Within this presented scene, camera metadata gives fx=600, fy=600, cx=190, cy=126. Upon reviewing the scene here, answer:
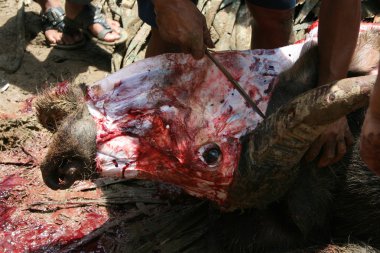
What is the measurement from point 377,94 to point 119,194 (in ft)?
8.11

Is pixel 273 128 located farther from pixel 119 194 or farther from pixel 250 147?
pixel 119 194

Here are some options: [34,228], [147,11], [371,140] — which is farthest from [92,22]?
[371,140]

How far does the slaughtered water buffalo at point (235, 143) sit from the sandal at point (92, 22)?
2284mm

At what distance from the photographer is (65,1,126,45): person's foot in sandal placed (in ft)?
17.1

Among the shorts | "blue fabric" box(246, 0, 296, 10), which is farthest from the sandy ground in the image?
"blue fabric" box(246, 0, 296, 10)

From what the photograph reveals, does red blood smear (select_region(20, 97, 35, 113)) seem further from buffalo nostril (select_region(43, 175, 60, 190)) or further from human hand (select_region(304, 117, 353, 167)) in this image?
human hand (select_region(304, 117, 353, 167))

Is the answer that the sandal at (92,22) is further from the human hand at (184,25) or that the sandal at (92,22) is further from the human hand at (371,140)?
the human hand at (371,140)

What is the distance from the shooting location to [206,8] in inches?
217

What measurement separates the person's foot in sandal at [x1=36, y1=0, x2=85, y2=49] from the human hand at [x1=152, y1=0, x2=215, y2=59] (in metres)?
2.63

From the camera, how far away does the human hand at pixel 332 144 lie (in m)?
2.84

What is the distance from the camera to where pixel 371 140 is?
187cm

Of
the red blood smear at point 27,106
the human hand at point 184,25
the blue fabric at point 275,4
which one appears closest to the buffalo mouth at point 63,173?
the human hand at point 184,25

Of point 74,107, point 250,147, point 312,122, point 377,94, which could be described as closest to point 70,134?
point 74,107

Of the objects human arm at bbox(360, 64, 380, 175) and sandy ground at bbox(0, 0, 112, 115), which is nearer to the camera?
human arm at bbox(360, 64, 380, 175)
